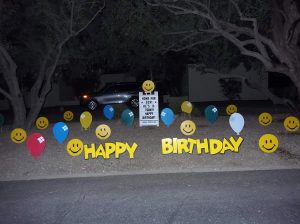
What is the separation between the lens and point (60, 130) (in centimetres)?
1081

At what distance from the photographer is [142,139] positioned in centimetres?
1148

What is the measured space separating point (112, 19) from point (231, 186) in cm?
836

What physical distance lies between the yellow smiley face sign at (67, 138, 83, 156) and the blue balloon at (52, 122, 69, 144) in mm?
1177

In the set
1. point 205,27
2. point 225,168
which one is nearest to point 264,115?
point 205,27

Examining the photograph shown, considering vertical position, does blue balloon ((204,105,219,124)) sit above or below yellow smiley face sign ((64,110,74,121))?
above

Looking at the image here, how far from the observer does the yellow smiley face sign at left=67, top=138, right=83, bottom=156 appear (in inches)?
382

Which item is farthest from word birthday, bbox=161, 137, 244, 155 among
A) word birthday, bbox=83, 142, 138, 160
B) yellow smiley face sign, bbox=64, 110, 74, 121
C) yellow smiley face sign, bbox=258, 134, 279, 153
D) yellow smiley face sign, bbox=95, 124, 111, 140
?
yellow smiley face sign, bbox=64, 110, 74, 121

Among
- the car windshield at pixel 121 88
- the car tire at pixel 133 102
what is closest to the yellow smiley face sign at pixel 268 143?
the car tire at pixel 133 102

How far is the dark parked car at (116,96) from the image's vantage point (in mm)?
24359

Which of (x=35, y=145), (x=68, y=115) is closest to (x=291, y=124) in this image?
(x=35, y=145)

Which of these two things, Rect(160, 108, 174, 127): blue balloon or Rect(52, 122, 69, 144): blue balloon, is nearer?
Rect(52, 122, 69, 144): blue balloon

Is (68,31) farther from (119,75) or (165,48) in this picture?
(119,75)

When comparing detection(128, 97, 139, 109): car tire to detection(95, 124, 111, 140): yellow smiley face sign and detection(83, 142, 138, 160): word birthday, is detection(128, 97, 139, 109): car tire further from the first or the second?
detection(83, 142, 138, 160): word birthday

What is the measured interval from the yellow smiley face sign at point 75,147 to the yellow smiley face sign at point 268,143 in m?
3.92
